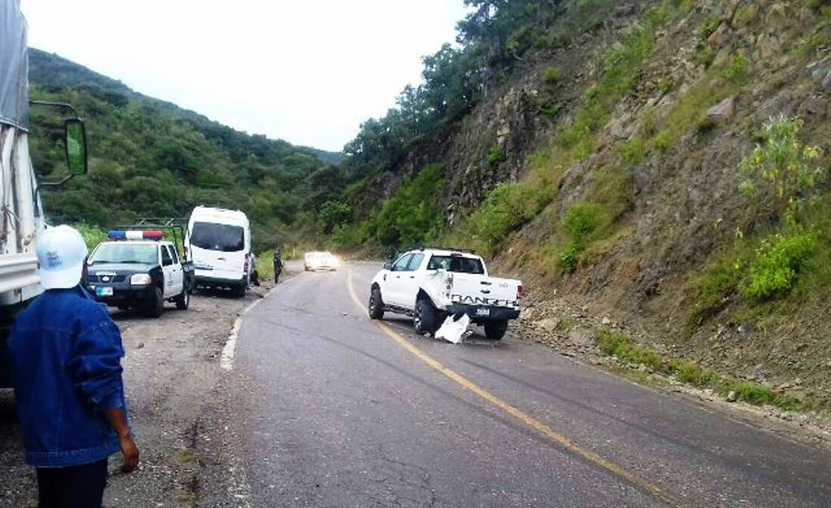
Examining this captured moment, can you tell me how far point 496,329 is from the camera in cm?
1443

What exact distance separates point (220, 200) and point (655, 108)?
52394mm

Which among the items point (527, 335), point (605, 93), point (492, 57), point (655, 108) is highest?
point (492, 57)

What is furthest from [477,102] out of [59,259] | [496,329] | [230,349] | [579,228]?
[59,259]

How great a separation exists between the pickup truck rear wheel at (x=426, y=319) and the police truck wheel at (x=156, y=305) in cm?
546

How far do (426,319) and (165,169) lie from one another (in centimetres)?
5746

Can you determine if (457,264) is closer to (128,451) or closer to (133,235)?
(133,235)

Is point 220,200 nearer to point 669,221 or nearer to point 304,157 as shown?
point 304,157

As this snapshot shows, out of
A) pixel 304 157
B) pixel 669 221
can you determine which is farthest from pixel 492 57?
pixel 304 157

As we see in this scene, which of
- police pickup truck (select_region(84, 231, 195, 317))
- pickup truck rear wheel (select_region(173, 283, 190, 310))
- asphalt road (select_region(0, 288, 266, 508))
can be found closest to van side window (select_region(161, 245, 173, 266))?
police pickup truck (select_region(84, 231, 195, 317))

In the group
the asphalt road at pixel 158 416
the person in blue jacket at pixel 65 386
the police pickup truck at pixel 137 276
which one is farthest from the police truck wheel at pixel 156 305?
the person in blue jacket at pixel 65 386

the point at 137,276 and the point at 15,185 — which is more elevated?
the point at 15,185

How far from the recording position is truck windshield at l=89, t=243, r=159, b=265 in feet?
50.6

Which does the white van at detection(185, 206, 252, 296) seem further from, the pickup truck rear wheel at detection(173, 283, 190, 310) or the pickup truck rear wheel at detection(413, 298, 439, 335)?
the pickup truck rear wheel at detection(413, 298, 439, 335)

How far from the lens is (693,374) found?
10.5 meters
